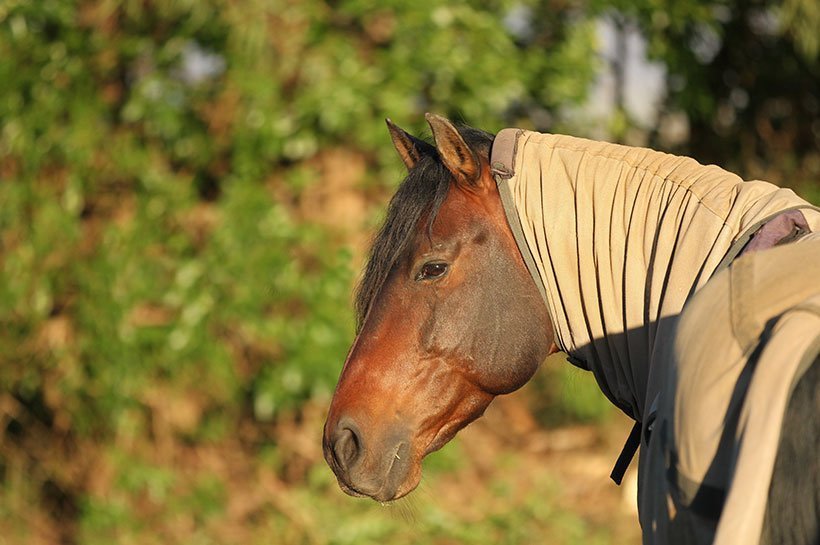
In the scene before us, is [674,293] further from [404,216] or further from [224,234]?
[224,234]

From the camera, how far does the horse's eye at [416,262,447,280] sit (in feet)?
6.82

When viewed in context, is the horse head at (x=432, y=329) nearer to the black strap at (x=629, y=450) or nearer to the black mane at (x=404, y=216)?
the black mane at (x=404, y=216)

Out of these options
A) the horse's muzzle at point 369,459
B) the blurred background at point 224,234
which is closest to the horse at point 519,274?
the horse's muzzle at point 369,459

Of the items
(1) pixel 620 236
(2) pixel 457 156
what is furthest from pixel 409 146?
(1) pixel 620 236

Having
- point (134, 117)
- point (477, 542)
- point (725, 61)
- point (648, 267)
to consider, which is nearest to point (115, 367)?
point (134, 117)

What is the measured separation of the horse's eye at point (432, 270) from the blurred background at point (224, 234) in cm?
262

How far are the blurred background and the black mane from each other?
8.31 feet

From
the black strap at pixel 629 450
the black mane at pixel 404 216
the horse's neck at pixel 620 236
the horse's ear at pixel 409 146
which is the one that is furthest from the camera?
the horse's ear at pixel 409 146

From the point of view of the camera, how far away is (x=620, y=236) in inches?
77.1

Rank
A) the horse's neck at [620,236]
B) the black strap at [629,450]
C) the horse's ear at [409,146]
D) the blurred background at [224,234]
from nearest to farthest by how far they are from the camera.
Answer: the horse's neck at [620,236], the black strap at [629,450], the horse's ear at [409,146], the blurred background at [224,234]

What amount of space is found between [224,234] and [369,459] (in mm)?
2864

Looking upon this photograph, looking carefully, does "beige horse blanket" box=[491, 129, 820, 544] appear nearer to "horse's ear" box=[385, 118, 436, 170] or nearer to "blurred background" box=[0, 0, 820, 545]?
"horse's ear" box=[385, 118, 436, 170]

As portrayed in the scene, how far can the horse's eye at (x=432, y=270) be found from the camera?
2.08m

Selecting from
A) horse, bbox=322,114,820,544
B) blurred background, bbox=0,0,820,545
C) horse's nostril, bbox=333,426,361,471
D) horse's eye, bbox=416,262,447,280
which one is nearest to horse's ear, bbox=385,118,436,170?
horse, bbox=322,114,820,544
